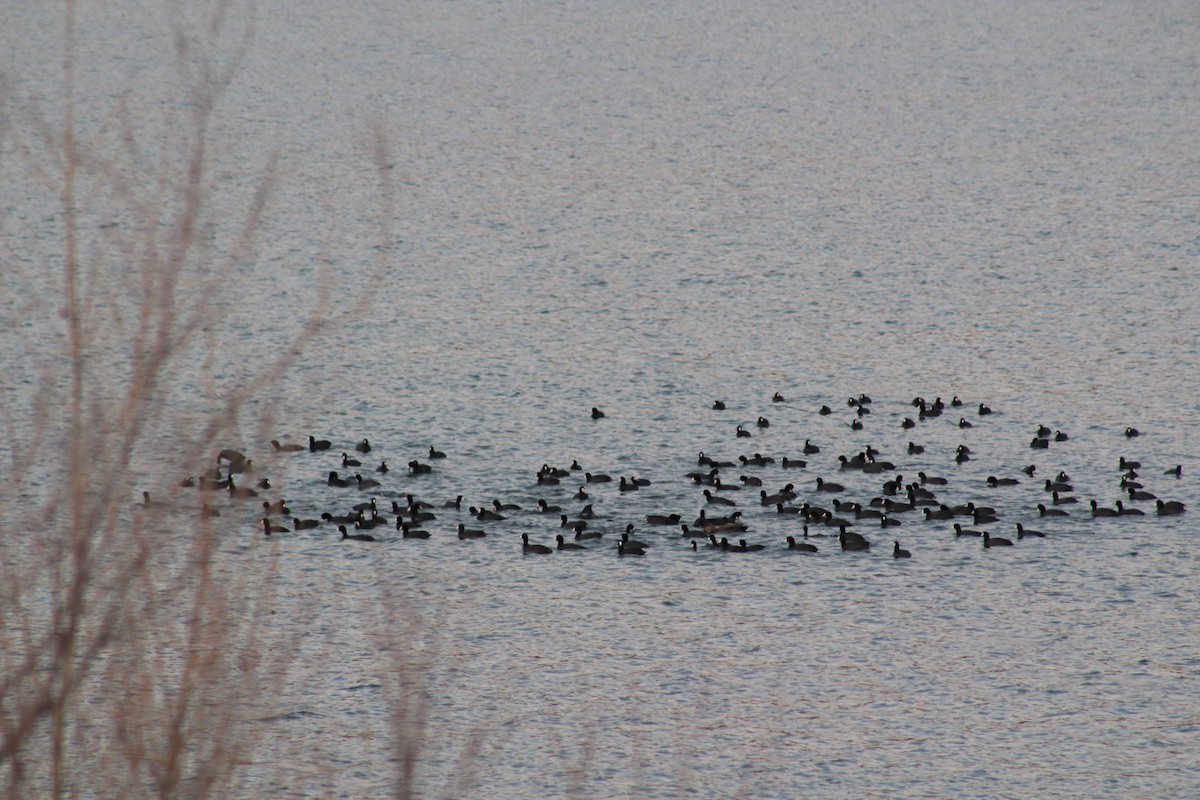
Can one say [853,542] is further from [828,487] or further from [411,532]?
[411,532]

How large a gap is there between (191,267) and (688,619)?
3565 mm

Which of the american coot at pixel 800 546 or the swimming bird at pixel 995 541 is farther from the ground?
the swimming bird at pixel 995 541

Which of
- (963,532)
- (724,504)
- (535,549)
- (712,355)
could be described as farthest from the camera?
(712,355)

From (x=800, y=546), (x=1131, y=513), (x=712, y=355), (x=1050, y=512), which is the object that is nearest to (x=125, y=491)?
(x=800, y=546)

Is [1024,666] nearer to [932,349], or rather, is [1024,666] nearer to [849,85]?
[932,349]

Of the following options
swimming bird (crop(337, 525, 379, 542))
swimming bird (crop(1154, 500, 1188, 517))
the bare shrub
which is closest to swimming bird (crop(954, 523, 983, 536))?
swimming bird (crop(1154, 500, 1188, 517))

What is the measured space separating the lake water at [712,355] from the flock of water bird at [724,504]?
0.03 meters

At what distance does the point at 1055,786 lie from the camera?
2.51m

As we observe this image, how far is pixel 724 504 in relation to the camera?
3.98 m

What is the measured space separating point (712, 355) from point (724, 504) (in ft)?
4.53

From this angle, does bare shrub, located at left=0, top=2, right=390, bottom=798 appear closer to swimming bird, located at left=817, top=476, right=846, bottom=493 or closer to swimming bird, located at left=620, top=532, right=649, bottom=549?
swimming bird, located at left=620, top=532, right=649, bottom=549

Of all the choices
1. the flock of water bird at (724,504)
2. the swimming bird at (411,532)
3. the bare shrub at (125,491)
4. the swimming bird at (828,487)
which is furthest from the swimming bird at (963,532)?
the bare shrub at (125,491)

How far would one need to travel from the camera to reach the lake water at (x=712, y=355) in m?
2.76

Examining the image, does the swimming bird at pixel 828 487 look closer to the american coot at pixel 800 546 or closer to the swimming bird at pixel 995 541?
the american coot at pixel 800 546
